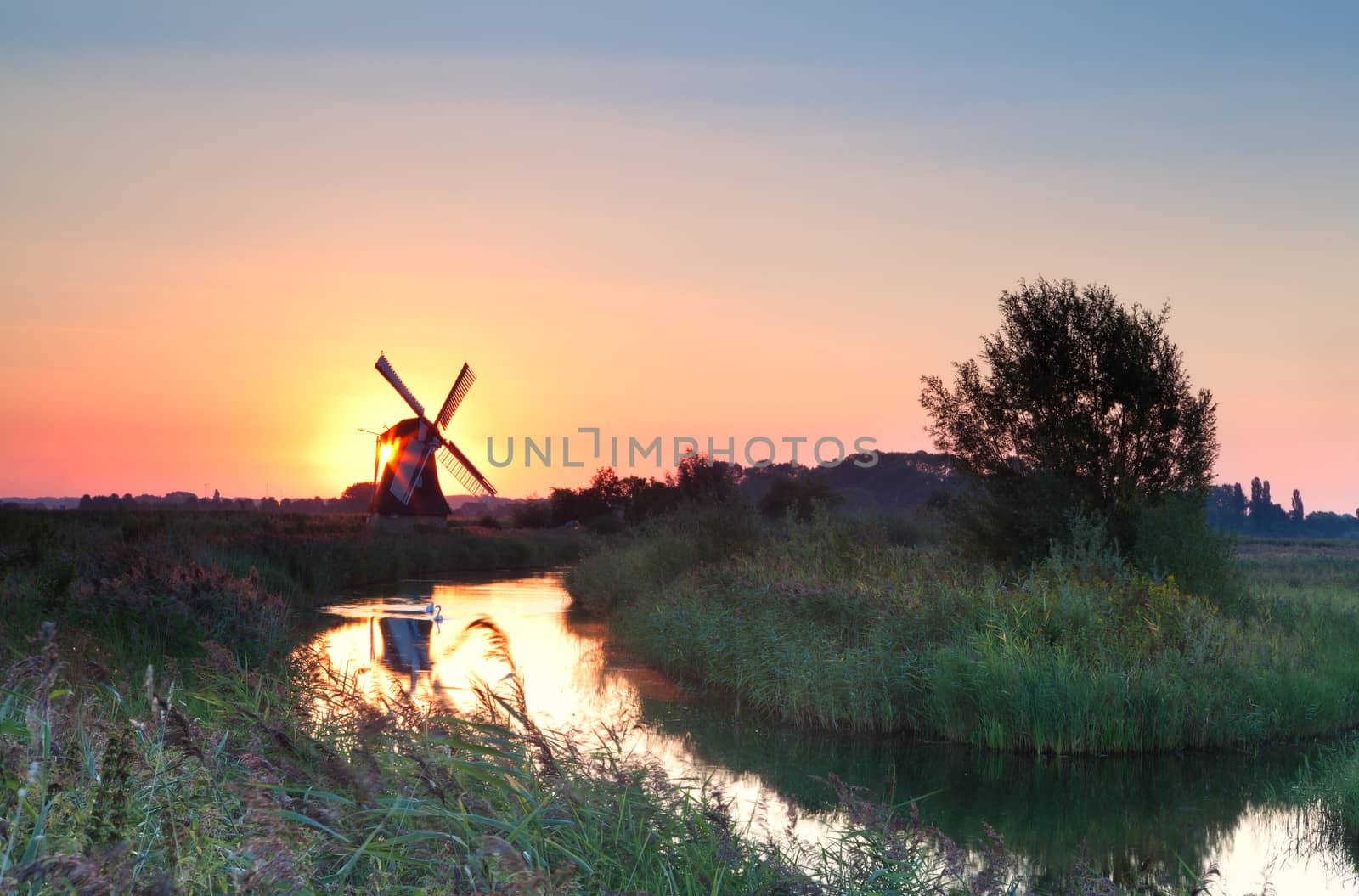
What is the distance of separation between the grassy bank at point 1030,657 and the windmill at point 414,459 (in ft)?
119

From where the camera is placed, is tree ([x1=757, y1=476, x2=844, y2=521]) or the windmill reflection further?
tree ([x1=757, y1=476, x2=844, y2=521])

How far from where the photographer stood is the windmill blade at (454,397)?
54312 mm

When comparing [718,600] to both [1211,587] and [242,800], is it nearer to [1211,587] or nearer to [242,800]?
[1211,587]

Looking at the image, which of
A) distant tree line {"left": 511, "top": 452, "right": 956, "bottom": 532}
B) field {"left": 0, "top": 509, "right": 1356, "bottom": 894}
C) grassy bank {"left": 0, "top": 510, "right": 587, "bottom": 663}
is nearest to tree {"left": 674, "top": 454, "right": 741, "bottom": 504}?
distant tree line {"left": 511, "top": 452, "right": 956, "bottom": 532}

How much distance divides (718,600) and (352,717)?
10507mm

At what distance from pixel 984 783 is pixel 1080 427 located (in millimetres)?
11262

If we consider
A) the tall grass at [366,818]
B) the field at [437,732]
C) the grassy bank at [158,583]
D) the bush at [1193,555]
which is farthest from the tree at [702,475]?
the tall grass at [366,818]

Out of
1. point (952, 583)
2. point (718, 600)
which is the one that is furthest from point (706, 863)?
point (718, 600)

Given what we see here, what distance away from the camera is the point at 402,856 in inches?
159

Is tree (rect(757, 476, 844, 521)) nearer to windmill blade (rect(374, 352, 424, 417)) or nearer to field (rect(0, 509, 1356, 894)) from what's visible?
windmill blade (rect(374, 352, 424, 417))

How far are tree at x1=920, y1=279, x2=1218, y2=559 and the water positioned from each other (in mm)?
7633

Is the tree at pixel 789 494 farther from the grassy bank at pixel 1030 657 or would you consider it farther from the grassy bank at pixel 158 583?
the grassy bank at pixel 1030 657

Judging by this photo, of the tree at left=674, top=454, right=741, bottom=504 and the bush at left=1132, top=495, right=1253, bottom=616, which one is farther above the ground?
the tree at left=674, top=454, right=741, bottom=504

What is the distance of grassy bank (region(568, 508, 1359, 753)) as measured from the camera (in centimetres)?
1148
